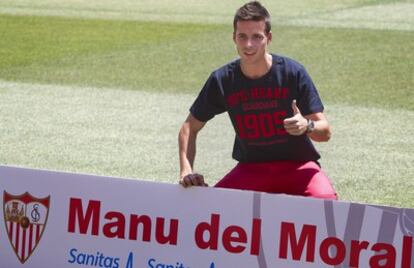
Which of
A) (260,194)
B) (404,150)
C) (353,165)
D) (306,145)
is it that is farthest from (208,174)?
(260,194)

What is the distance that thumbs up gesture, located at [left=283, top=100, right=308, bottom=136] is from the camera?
702 cm

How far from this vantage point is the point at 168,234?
7.25 metres

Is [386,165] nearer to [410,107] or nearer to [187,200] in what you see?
[410,107]

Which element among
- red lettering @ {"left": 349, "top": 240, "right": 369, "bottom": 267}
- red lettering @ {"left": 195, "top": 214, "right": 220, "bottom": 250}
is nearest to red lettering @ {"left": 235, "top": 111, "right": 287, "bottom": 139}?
red lettering @ {"left": 195, "top": 214, "right": 220, "bottom": 250}

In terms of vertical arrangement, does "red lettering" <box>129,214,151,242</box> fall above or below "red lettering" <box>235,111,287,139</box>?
below

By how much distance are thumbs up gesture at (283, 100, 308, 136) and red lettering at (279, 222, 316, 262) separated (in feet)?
1.82

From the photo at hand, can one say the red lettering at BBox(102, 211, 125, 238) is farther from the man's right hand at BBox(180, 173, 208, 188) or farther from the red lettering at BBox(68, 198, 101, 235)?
the man's right hand at BBox(180, 173, 208, 188)

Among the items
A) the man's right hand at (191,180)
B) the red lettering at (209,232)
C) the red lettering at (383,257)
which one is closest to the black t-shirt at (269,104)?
the man's right hand at (191,180)

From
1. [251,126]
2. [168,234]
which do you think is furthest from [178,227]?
[251,126]

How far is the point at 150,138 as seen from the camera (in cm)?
1291

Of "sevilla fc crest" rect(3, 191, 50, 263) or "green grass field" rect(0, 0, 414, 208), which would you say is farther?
"green grass field" rect(0, 0, 414, 208)

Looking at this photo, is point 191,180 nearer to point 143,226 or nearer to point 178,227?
point 178,227

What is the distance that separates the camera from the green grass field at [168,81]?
1170 cm

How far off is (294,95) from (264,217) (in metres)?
1.02
